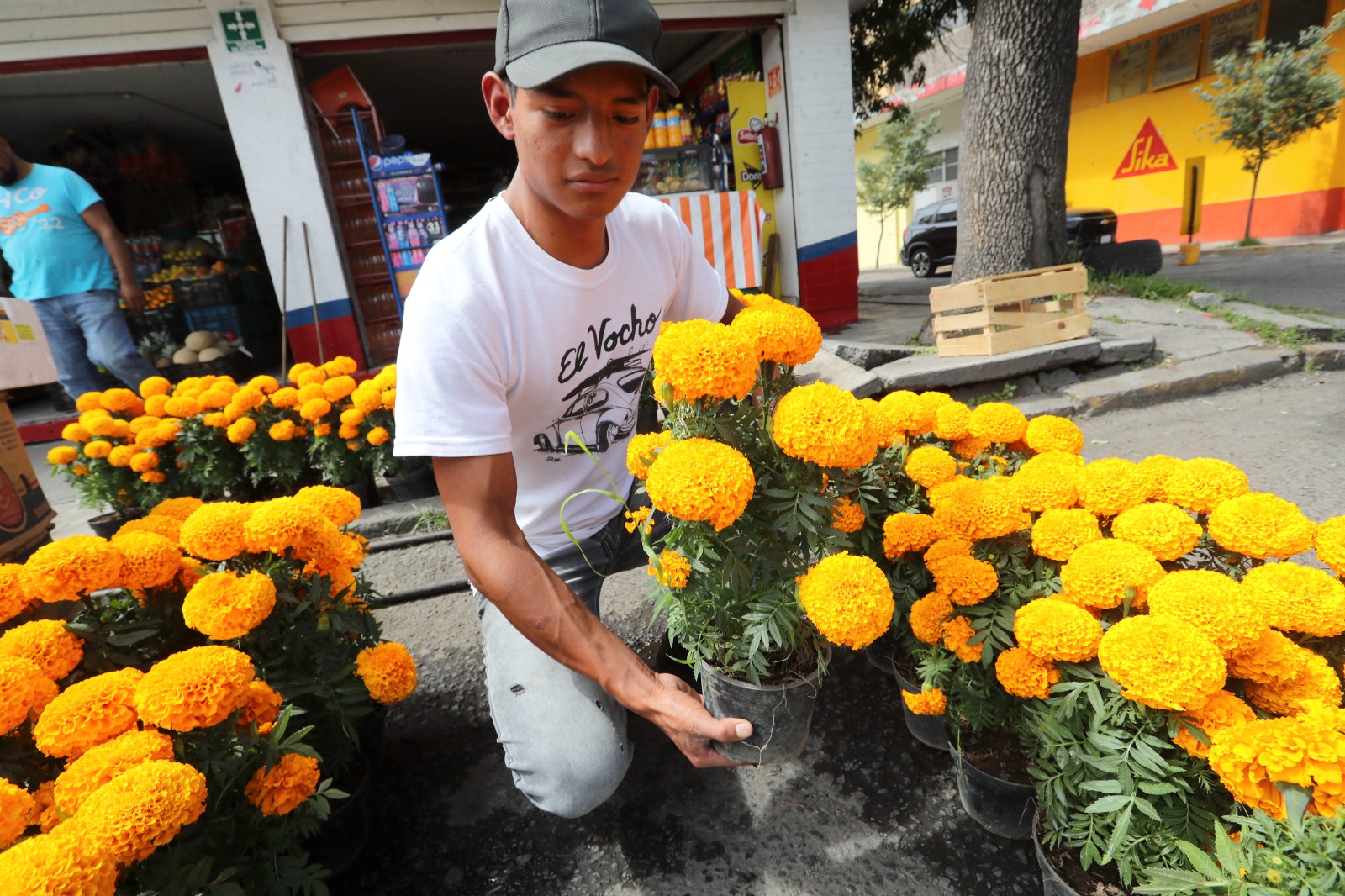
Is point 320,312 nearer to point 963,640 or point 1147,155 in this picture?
point 963,640

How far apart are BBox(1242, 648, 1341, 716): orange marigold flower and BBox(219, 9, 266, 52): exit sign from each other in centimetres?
804

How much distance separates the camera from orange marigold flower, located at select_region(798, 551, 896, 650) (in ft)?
3.56

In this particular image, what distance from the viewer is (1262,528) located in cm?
123

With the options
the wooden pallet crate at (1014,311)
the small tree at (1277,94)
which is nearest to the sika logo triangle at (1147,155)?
the small tree at (1277,94)

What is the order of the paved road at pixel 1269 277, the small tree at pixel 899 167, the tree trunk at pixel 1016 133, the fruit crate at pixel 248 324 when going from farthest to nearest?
the small tree at pixel 899 167
the fruit crate at pixel 248 324
the paved road at pixel 1269 277
the tree trunk at pixel 1016 133

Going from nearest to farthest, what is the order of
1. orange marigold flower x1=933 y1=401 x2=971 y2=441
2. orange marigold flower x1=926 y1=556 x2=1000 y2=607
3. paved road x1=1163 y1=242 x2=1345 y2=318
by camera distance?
orange marigold flower x1=926 y1=556 x2=1000 y2=607, orange marigold flower x1=933 y1=401 x2=971 y2=441, paved road x1=1163 y1=242 x2=1345 y2=318

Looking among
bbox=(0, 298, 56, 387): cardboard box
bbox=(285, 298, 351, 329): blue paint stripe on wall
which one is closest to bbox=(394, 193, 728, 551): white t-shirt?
bbox=(0, 298, 56, 387): cardboard box

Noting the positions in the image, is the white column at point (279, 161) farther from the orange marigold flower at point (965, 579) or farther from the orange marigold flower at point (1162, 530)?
the orange marigold flower at point (1162, 530)

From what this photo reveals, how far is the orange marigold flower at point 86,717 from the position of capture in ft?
3.57

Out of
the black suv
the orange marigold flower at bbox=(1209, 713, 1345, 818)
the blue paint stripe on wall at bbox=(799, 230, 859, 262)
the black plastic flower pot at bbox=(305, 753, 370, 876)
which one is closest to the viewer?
the orange marigold flower at bbox=(1209, 713, 1345, 818)

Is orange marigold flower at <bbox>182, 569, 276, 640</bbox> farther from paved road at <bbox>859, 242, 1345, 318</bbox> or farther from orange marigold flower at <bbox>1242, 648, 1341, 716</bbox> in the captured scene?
paved road at <bbox>859, 242, 1345, 318</bbox>

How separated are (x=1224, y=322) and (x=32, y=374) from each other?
829 cm

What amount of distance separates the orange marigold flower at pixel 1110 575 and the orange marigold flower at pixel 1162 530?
3cm

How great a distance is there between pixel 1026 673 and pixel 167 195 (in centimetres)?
1189
